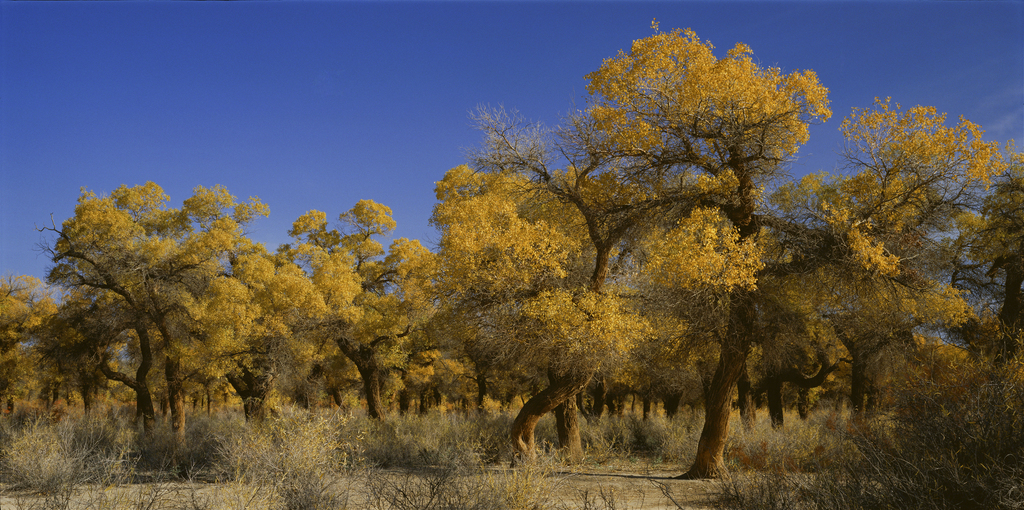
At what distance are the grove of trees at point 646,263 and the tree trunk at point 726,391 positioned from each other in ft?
0.13

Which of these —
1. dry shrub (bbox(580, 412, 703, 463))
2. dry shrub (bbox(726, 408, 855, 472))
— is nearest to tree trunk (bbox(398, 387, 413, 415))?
dry shrub (bbox(580, 412, 703, 463))

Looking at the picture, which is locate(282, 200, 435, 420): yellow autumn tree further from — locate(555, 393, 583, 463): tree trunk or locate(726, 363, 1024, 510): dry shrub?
locate(726, 363, 1024, 510): dry shrub

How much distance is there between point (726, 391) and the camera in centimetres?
1112

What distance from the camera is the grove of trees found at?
10.0m

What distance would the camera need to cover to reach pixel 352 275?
19312mm

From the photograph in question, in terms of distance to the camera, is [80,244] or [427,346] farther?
[427,346]

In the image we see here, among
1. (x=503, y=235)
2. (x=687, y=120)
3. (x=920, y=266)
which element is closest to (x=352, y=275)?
(x=503, y=235)

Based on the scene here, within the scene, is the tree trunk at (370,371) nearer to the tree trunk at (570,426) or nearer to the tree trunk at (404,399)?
the tree trunk at (570,426)

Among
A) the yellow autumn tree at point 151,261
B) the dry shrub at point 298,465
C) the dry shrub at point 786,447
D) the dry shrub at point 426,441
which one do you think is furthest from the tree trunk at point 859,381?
the yellow autumn tree at point 151,261

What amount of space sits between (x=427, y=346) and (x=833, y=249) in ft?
62.0

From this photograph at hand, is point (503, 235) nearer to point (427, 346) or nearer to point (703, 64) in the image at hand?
point (703, 64)

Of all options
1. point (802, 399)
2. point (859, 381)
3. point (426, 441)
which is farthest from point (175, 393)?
point (802, 399)

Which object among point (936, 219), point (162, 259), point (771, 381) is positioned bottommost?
point (771, 381)

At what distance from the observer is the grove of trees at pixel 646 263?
32.9ft
